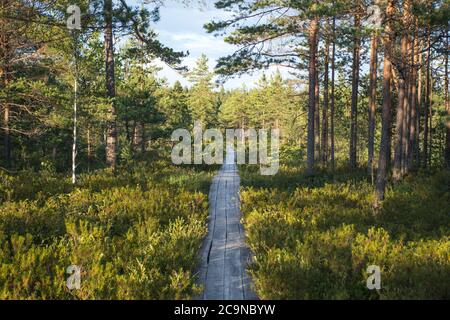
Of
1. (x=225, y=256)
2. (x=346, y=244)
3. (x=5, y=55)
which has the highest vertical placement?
(x=5, y=55)

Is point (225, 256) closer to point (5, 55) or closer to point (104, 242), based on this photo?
point (104, 242)

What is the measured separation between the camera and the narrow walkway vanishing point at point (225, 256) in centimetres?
624

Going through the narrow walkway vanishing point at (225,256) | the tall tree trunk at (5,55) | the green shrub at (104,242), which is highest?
the tall tree trunk at (5,55)

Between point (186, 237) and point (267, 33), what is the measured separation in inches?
467

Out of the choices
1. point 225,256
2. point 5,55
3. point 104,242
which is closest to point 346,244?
point 225,256

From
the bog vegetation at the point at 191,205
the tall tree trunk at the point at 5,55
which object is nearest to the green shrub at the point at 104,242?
the bog vegetation at the point at 191,205

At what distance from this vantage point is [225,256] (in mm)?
7969

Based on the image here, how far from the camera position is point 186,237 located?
8117 millimetres

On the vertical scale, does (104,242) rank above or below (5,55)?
below

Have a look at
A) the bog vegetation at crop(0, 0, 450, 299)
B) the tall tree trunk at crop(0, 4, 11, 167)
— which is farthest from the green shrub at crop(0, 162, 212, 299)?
the tall tree trunk at crop(0, 4, 11, 167)

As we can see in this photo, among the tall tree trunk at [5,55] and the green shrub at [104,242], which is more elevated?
the tall tree trunk at [5,55]

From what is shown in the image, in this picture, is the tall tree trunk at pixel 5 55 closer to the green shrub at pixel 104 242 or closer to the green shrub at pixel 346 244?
the green shrub at pixel 104 242
